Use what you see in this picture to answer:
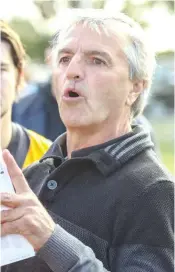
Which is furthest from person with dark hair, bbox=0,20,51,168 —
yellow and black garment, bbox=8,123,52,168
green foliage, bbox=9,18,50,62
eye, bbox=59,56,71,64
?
green foliage, bbox=9,18,50,62

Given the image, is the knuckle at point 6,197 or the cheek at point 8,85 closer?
the knuckle at point 6,197

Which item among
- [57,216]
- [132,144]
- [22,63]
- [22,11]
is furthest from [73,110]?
[22,11]

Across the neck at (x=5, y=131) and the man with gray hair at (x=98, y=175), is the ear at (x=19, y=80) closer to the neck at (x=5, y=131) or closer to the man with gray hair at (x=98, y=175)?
the neck at (x=5, y=131)

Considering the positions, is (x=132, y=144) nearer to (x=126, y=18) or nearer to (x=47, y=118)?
(x=126, y=18)

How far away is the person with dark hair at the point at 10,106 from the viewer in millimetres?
2652

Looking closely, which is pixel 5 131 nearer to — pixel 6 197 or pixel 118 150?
pixel 118 150

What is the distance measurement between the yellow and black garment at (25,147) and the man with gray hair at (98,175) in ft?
1.91

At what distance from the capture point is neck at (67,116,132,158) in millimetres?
1905

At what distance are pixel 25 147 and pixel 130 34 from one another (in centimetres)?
95

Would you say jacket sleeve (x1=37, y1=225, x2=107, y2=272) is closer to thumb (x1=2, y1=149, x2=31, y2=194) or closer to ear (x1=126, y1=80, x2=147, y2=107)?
thumb (x1=2, y1=149, x2=31, y2=194)

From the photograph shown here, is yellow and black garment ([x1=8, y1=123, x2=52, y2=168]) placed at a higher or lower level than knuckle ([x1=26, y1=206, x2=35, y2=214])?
higher

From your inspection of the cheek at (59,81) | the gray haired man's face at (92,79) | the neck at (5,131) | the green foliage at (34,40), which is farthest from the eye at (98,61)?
the green foliage at (34,40)

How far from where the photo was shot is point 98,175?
1.81 meters

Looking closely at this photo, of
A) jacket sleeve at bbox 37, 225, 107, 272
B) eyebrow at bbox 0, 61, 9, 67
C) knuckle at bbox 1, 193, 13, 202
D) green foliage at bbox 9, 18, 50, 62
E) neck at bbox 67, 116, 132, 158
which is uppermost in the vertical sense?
green foliage at bbox 9, 18, 50, 62
